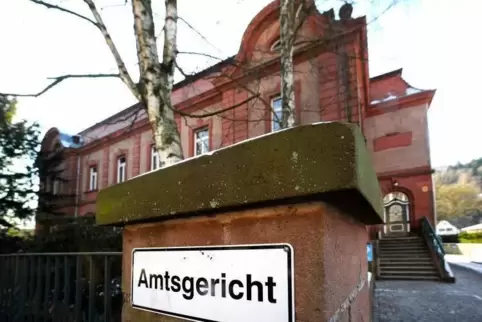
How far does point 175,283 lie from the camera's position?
1250 millimetres

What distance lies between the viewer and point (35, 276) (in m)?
3.28

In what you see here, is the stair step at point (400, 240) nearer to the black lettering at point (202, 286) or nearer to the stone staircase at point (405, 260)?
the stone staircase at point (405, 260)

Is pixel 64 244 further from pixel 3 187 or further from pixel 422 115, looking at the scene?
pixel 422 115

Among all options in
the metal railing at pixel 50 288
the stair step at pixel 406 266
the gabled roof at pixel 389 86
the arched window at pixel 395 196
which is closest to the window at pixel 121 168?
the gabled roof at pixel 389 86

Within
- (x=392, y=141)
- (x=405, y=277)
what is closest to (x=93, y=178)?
(x=392, y=141)

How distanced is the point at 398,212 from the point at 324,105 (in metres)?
6.85

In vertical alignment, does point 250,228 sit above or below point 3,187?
below

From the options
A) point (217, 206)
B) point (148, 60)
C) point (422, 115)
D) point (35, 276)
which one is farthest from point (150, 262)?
point (422, 115)

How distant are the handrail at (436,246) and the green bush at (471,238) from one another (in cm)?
1428

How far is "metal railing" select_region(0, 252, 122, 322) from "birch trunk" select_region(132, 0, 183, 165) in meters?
1.48

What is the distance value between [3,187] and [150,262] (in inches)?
869

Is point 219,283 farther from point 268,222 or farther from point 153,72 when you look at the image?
point 153,72

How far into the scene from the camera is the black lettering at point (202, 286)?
3.76ft

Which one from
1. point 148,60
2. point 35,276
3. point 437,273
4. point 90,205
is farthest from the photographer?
point 90,205
